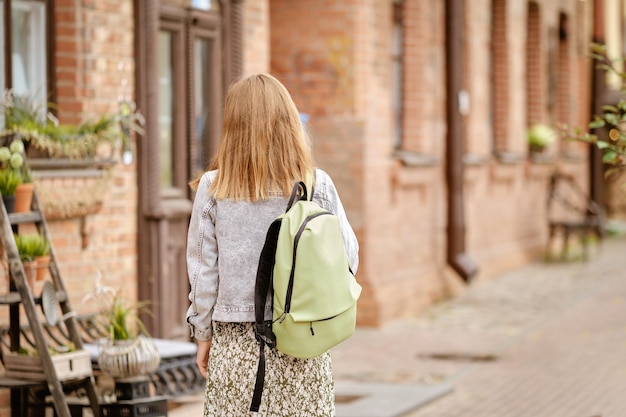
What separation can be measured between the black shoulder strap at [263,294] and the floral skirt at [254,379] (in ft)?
0.14

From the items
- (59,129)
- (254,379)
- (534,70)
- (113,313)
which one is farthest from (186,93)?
(534,70)

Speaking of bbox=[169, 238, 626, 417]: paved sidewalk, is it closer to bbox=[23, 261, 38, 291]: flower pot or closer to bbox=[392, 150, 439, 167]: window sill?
bbox=[23, 261, 38, 291]: flower pot

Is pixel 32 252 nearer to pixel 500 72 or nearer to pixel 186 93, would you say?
pixel 186 93

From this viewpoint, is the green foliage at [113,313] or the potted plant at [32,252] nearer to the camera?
the potted plant at [32,252]

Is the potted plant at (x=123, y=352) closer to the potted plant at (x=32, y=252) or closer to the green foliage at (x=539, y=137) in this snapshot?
the potted plant at (x=32, y=252)

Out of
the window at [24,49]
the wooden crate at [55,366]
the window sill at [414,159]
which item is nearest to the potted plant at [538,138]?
the window sill at [414,159]

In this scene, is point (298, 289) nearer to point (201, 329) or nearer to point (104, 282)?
point (201, 329)

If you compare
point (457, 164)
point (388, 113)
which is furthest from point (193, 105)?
point (457, 164)

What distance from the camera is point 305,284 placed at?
13.2ft

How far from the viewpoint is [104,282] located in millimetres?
7754

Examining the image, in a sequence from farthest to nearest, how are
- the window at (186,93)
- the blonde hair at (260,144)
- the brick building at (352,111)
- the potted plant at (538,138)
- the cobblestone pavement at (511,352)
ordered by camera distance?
the potted plant at (538,138)
the window at (186,93)
the cobblestone pavement at (511,352)
the brick building at (352,111)
the blonde hair at (260,144)

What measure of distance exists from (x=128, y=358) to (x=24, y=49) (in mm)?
2077

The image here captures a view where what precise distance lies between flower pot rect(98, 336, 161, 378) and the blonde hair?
236cm

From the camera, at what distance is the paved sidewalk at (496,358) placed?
8.22 meters
